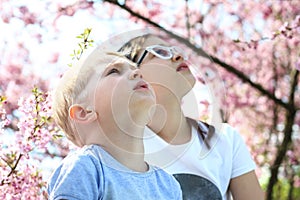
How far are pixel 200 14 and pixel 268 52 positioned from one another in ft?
2.44

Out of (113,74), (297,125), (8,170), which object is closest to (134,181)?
(113,74)

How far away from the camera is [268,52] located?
18.7 ft

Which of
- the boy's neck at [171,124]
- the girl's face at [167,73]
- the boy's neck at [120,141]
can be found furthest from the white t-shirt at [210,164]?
the boy's neck at [120,141]

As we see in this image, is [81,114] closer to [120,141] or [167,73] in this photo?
[120,141]

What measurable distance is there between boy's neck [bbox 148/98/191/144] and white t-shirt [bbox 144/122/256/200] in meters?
0.02

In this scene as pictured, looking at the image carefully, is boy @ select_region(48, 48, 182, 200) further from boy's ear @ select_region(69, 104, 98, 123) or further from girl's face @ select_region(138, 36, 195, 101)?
girl's face @ select_region(138, 36, 195, 101)

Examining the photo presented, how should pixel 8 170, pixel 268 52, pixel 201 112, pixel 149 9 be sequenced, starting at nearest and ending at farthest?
pixel 201 112, pixel 8 170, pixel 149 9, pixel 268 52

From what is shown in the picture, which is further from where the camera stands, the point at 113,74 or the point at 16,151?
the point at 16,151

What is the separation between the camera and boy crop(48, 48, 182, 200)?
4.64ft

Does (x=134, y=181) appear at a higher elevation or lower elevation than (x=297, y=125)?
higher

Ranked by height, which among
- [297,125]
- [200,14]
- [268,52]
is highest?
[200,14]

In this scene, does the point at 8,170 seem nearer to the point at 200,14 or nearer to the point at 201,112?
the point at 201,112

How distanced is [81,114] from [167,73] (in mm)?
396

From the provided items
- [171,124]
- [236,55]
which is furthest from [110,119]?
[236,55]
